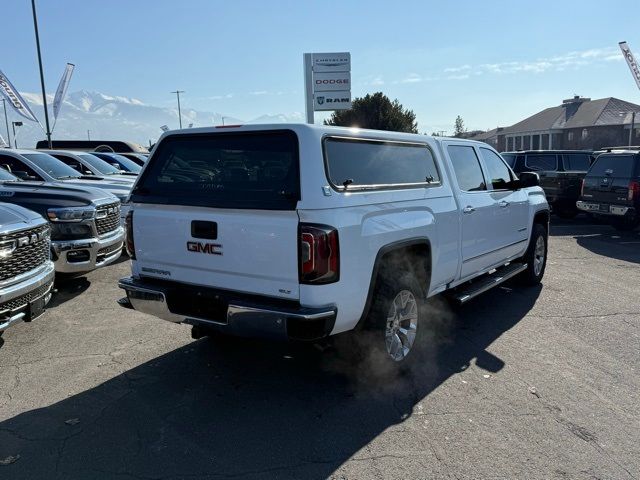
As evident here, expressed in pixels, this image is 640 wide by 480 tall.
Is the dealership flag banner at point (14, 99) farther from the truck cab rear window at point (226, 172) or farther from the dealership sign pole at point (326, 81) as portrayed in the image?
the truck cab rear window at point (226, 172)

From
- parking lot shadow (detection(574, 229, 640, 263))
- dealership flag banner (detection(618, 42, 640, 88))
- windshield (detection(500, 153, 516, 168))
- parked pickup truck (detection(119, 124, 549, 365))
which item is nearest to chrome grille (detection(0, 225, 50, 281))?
parked pickup truck (detection(119, 124, 549, 365))

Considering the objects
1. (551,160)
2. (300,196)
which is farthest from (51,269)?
(551,160)

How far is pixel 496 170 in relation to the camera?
20.0ft

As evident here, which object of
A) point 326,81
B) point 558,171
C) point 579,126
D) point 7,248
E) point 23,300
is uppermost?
point 326,81

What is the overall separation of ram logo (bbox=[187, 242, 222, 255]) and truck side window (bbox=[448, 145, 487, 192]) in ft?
8.59

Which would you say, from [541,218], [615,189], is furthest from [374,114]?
[541,218]

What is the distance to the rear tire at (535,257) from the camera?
6859mm

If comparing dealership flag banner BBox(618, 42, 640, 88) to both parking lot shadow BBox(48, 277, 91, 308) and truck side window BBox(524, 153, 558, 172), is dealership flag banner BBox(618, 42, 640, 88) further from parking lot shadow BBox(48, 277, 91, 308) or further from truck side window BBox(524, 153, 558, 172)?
parking lot shadow BBox(48, 277, 91, 308)

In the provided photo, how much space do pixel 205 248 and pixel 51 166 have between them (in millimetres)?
6958

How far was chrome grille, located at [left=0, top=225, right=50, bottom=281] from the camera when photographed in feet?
13.8

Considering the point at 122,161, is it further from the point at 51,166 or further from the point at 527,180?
the point at 527,180

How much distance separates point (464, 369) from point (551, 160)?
12250 mm

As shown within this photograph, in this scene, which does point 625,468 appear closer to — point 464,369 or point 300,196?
point 464,369

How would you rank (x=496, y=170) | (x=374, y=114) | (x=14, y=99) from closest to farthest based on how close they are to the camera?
(x=496, y=170) < (x=14, y=99) < (x=374, y=114)
